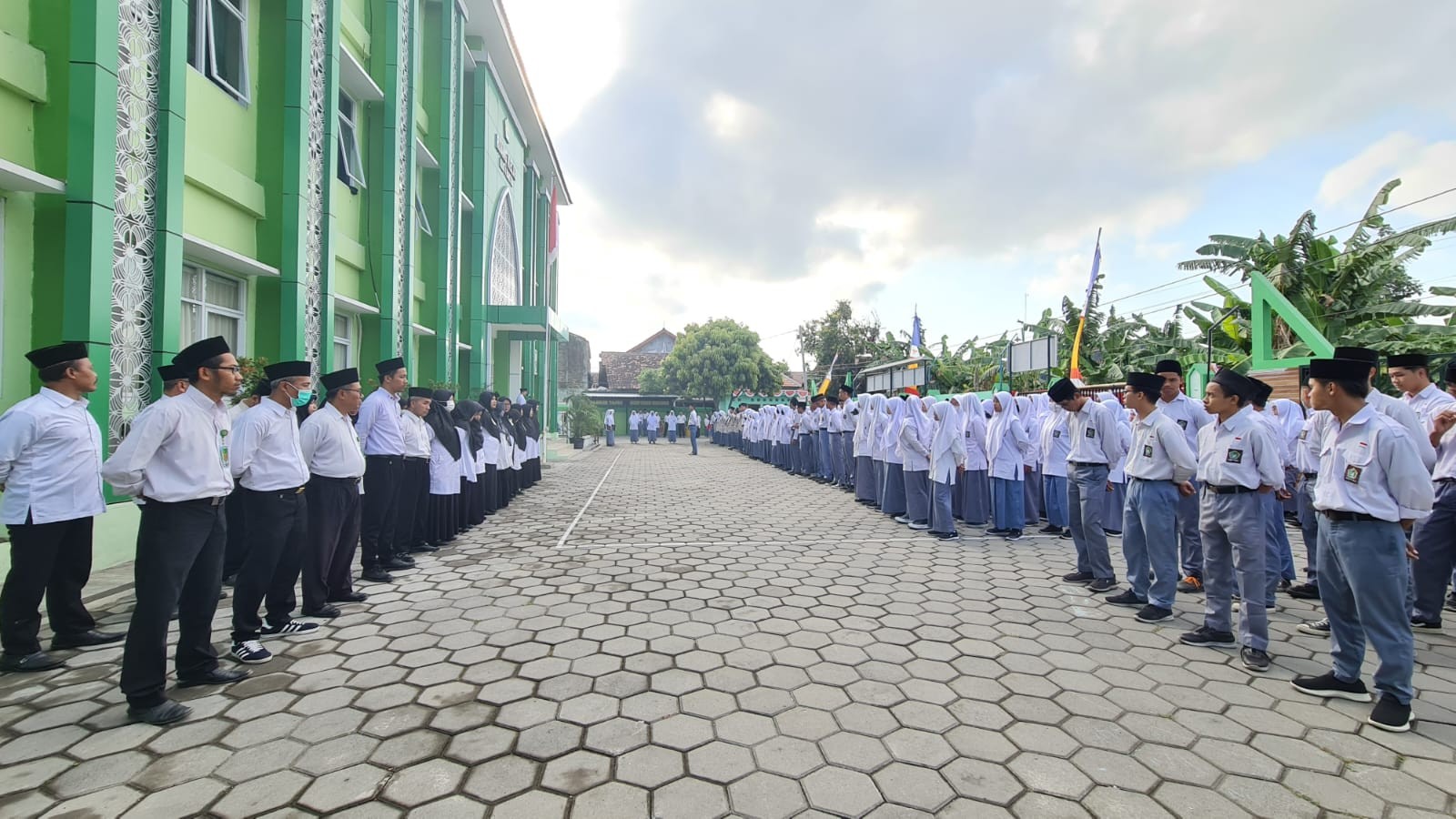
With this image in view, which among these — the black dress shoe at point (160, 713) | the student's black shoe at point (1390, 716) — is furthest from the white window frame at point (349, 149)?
the student's black shoe at point (1390, 716)

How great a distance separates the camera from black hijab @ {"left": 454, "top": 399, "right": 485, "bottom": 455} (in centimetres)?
810

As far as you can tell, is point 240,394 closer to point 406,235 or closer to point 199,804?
point 199,804

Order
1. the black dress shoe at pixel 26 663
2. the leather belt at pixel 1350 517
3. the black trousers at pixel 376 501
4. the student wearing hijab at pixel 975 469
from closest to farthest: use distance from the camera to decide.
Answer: the leather belt at pixel 1350 517
the black dress shoe at pixel 26 663
the black trousers at pixel 376 501
the student wearing hijab at pixel 975 469

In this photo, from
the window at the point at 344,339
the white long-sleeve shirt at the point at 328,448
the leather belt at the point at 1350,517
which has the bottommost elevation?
the leather belt at the point at 1350,517

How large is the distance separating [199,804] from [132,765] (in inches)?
20.8

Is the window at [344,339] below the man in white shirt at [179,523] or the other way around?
the other way around

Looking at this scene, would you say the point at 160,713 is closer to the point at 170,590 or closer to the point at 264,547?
the point at 170,590

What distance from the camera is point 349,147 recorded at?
10.0m

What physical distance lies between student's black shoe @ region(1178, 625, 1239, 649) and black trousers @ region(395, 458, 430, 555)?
591 centimetres

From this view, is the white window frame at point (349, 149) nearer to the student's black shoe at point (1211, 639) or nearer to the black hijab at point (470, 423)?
the black hijab at point (470, 423)

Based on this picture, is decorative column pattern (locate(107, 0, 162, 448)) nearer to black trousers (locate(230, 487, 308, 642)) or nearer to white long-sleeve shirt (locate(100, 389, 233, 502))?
black trousers (locate(230, 487, 308, 642))

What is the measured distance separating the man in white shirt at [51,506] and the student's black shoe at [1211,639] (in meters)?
6.40

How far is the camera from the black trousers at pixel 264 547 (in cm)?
375

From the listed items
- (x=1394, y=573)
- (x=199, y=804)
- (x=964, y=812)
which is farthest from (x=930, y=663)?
(x=199, y=804)
